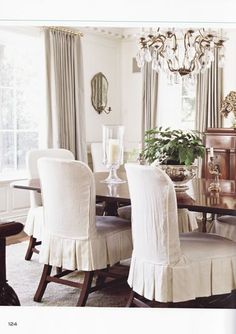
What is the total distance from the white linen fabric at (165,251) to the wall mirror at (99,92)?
98 cm

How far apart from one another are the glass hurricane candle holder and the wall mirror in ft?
0.76

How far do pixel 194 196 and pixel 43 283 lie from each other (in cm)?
72

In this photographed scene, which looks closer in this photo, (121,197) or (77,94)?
(121,197)

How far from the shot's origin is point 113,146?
8.04ft

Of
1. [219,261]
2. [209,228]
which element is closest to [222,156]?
[209,228]

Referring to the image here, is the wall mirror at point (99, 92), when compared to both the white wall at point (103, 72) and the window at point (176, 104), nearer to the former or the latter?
the white wall at point (103, 72)

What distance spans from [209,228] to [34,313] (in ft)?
3.42

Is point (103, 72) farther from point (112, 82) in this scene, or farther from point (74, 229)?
point (74, 229)

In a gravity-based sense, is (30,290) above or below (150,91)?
below

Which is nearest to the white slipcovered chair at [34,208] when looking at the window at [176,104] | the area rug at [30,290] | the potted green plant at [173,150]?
the area rug at [30,290]

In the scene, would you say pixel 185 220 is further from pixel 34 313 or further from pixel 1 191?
pixel 34 313

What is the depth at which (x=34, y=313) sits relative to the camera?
115 centimetres

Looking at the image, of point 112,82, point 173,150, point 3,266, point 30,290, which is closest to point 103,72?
point 112,82

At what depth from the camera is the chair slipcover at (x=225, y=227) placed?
5.85 ft
